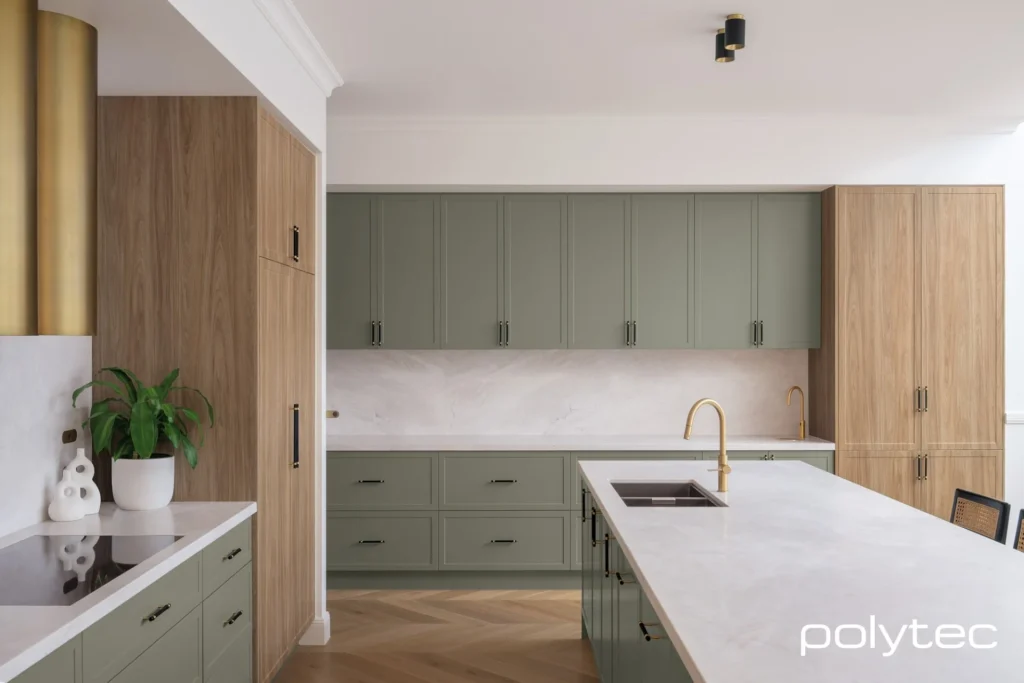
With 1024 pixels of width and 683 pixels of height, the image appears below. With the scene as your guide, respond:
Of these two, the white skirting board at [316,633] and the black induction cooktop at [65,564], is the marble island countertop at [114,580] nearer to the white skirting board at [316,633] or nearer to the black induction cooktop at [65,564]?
the black induction cooktop at [65,564]

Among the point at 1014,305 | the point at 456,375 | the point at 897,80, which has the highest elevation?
the point at 897,80

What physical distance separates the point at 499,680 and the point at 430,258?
2.39 m

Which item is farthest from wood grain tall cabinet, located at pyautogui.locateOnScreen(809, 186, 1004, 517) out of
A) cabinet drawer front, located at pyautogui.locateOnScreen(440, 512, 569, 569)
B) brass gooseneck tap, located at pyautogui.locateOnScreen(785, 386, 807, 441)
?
cabinet drawer front, located at pyautogui.locateOnScreen(440, 512, 569, 569)

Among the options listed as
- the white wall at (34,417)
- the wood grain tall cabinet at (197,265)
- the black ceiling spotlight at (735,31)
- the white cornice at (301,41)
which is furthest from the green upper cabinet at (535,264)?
the white wall at (34,417)

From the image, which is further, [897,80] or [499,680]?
[897,80]

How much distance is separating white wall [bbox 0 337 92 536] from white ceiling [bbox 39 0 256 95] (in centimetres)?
92

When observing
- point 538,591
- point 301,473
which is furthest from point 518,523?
point 301,473

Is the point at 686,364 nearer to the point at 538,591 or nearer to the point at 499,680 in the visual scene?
the point at 538,591

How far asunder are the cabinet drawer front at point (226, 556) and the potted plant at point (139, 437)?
0.97 ft

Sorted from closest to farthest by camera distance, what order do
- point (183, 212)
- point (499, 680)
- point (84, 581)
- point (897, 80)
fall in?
point (84, 581)
point (183, 212)
point (499, 680)
point (897, 80)

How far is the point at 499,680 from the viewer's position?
10.6 ft

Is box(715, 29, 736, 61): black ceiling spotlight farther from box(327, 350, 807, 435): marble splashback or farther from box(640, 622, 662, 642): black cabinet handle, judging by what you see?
box(327, 350, 807, 435): marble splashback

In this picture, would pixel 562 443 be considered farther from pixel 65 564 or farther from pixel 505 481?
pixel 65 564

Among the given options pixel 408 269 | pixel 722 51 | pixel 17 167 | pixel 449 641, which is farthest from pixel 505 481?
pixel 17 167
